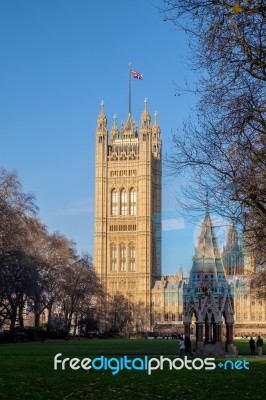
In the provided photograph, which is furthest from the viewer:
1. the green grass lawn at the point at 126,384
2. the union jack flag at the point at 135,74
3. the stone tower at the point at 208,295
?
the union jack flag at the point at 135,74

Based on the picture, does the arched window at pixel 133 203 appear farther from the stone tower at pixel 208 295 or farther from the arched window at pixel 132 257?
the stone tower at pixel 208 295

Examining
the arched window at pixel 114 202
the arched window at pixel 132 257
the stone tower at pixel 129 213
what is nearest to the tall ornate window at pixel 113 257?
the stone tower at pixel 129 213

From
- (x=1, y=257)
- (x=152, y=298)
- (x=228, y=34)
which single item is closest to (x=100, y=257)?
(x=152, y=298)

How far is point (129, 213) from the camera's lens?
145 meters

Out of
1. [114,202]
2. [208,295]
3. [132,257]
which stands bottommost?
[208,295]

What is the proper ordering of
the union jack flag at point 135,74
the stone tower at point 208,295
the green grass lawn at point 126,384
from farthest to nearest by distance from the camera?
1. the union jack flag at point 135,74
2. the stone tower at point 208,295
3. the green grass lawn at point 126,384

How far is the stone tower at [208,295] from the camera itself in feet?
139

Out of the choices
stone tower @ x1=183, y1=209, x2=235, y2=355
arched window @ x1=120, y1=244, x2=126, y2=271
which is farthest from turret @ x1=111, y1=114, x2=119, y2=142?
stone tower @ x1=183, y1=209, x2=235, y2=355

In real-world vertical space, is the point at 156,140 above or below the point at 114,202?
above

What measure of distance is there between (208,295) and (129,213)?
102808 mm

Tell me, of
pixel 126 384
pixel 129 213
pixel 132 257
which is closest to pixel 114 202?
pixel 129 213

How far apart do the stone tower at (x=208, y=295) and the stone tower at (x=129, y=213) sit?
9558 cm

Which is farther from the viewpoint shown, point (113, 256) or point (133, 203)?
point (133, 203)

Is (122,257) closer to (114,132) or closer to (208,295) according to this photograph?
(114,132)
